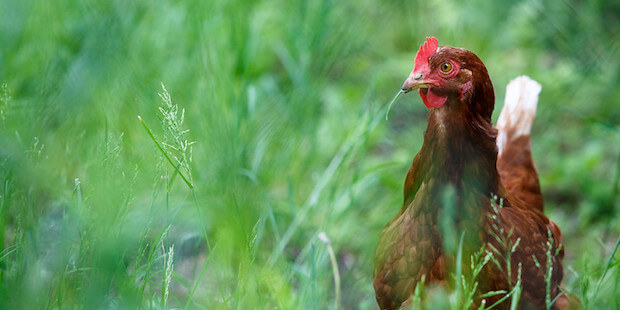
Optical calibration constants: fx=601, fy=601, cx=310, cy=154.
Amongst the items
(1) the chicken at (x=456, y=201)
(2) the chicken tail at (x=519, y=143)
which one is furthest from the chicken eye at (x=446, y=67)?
(2) the chicken tail at (x=519, y=143)

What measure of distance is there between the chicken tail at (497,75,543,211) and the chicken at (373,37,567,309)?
20.4 inches

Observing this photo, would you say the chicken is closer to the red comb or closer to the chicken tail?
the red comb

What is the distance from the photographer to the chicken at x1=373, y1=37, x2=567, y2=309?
1.86 m

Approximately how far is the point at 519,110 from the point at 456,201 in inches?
37.5

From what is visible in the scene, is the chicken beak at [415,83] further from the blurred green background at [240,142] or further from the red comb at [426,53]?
the blurred green background at [240,142]

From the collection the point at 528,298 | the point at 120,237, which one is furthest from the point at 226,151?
the point at 528,298

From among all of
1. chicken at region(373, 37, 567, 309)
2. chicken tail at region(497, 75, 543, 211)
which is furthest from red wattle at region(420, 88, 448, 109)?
chicken tail at region(497, 75, 543, 211)

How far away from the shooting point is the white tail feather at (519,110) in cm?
264

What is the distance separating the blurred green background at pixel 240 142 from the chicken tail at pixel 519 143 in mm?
274

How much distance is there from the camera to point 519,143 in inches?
104

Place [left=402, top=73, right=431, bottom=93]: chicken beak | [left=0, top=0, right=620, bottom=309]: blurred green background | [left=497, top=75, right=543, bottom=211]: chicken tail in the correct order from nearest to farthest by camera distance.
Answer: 1. [left=0, top=0, right=620, bottom=309]: blurred green background
2. [left=402, top=73, right=431, bottom=93]: chicken beak
3. [left=497, top=75, right=543, bottom=211]: chicken tail

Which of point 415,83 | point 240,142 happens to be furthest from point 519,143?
point 240,142

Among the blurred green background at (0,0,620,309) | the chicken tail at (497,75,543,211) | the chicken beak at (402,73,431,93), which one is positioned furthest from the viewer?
the chicken tail at (497,75,543,211)

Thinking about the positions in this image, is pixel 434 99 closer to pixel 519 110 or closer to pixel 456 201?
pixel 456 201
